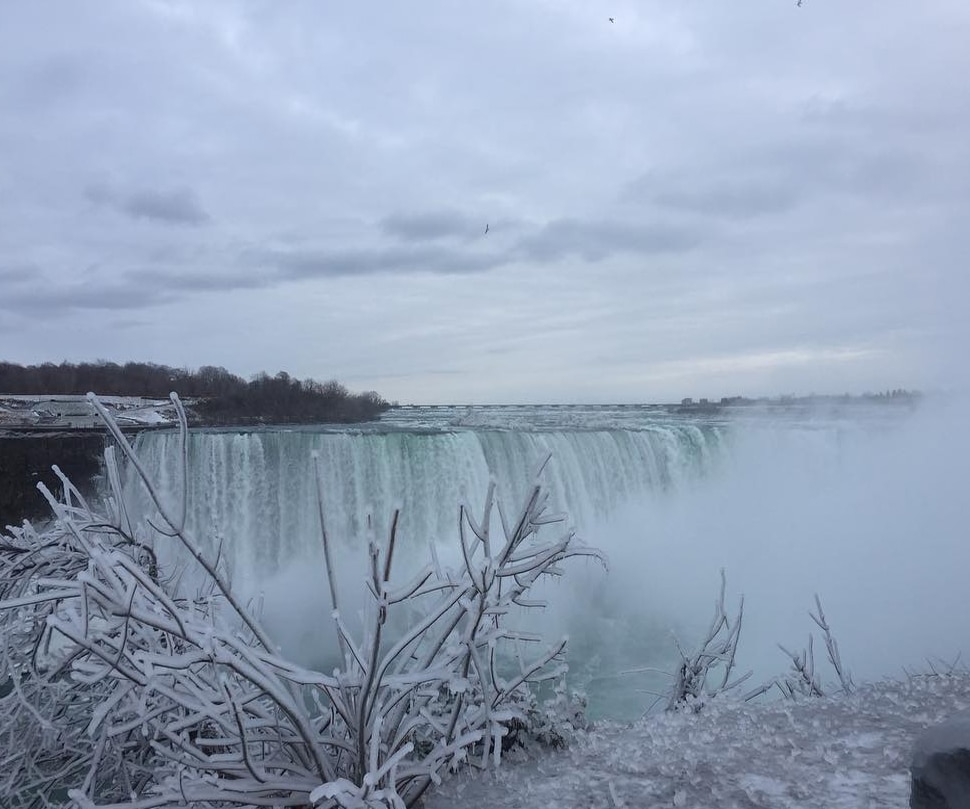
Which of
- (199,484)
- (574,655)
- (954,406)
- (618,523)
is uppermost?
(954,406)

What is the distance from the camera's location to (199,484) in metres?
16.4

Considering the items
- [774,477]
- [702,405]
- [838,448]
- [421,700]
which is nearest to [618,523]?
[774,477]

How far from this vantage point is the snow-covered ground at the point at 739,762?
2.58 metres

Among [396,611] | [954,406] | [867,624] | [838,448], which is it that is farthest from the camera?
[838,448]

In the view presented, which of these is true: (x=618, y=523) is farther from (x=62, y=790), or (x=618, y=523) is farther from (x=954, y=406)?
(x=62, y=790)

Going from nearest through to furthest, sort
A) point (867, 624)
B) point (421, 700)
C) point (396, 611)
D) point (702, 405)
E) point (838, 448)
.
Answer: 1. point (421, 700)
2. point (867, 624)
3. point (396, 611)
4. point (838, 448)
5. point (702, 405)

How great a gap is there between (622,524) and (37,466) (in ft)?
45.2

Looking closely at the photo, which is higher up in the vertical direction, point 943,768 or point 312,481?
point 943,768

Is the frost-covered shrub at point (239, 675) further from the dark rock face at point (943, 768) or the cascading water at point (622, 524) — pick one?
the cascading water at point (622, 524)

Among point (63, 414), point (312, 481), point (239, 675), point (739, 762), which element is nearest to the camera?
point (239, 675)

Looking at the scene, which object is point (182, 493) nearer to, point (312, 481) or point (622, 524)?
point (312, 481)

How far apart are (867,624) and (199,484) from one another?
12777mm

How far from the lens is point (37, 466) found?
18.3 metres

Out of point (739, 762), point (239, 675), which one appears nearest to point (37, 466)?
point (239, 675)
